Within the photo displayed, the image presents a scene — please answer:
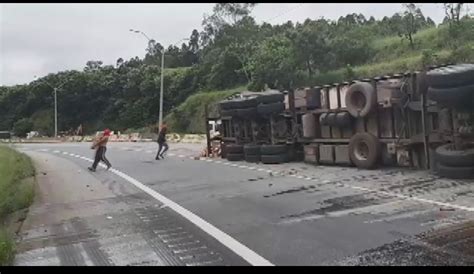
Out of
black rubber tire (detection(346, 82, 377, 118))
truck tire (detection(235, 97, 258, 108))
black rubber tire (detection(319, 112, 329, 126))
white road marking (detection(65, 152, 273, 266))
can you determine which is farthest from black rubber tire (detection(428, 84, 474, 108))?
→ truck tire (detection(235, 97, 258, 108))

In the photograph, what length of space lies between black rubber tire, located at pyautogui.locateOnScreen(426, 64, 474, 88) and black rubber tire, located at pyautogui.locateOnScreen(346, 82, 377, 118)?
2.20 m

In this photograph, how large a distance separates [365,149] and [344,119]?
3.36 feet

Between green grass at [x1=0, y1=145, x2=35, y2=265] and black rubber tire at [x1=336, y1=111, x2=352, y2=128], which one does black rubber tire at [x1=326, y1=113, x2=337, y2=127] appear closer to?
black rubber tire at [x1=336, y1=111, x2=352, y2=128]

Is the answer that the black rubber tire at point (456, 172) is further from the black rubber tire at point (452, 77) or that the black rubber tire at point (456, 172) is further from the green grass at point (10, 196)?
the green grass at point (10, 196)

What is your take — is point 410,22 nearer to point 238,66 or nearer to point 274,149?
point 238,66

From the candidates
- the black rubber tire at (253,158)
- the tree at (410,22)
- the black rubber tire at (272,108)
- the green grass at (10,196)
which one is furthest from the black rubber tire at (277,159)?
the tree at (410,22)

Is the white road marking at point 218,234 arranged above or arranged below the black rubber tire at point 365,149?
below

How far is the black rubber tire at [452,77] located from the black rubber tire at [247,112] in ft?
25.3

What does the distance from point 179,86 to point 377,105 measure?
54.9 meters

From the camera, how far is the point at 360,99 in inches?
578

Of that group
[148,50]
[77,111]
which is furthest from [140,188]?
[148,50]

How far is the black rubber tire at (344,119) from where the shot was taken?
1505cm

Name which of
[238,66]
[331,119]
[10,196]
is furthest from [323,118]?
[238,66]

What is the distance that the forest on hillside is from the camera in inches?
1560
